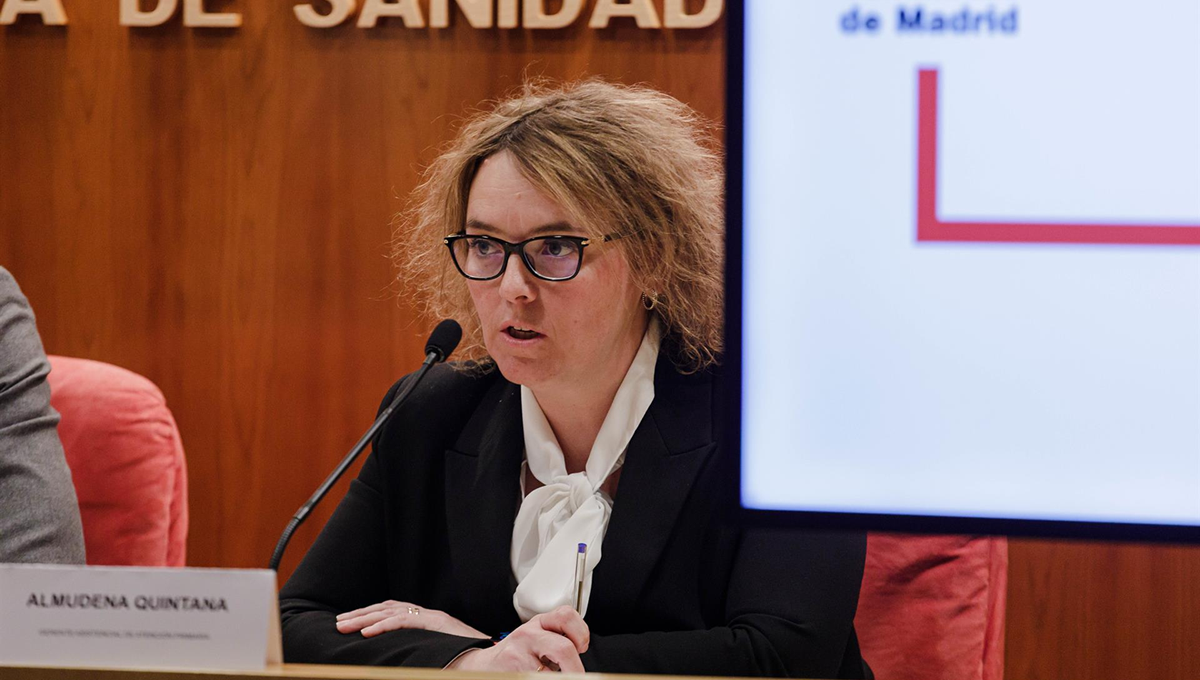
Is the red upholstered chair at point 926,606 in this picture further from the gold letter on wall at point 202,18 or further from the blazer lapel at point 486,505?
the gold letter on wall at point 202,18

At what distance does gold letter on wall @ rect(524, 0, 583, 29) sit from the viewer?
2326 millimetres

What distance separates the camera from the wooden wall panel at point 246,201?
2.39m

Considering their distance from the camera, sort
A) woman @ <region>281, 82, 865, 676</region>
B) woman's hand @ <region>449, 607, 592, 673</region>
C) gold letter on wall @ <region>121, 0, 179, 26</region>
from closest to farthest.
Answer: woman's hand @ <region>449, 607, 592, 673</region> < woman @ <region>281, 82, 865, 676</region> < gold letter on wall @ <region>121, 0, 179, 26</region>

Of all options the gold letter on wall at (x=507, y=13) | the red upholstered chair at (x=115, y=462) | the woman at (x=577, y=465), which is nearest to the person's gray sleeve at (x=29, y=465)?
the red upholstered chair at (x=115, y=462)

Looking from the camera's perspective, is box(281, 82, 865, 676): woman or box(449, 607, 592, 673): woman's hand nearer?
box(449, 607, 592, 673): woman's hand

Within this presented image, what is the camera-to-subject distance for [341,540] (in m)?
1.38

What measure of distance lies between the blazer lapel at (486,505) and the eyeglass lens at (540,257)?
185mm

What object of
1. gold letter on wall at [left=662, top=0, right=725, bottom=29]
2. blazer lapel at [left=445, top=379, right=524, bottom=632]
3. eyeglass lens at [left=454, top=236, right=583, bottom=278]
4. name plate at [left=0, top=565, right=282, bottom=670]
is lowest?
blazer lapel at [left=445, top=379, right=524, bottom=632]

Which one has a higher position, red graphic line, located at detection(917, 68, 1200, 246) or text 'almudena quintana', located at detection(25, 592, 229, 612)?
red graphic line, located at detection(917, 68, 1200, 246)

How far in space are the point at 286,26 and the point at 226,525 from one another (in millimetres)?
1129

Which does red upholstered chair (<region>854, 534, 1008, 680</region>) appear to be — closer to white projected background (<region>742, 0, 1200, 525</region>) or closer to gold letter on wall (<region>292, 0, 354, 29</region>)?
white projected background (<region>742, 0, 1200, 525</region>)

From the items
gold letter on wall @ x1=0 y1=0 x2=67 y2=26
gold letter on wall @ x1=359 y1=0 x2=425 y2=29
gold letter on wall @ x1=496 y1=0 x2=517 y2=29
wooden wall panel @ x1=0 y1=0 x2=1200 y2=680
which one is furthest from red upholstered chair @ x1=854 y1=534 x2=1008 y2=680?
gold letter on wall @ x1=0 y1=0 x2=67 y2=26

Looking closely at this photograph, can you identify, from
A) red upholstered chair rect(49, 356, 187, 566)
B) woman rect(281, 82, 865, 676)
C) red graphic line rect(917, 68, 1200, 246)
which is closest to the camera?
red graphic line rect(917, 68, 1200, 246)

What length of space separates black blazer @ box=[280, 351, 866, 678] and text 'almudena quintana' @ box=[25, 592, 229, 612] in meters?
0.60
